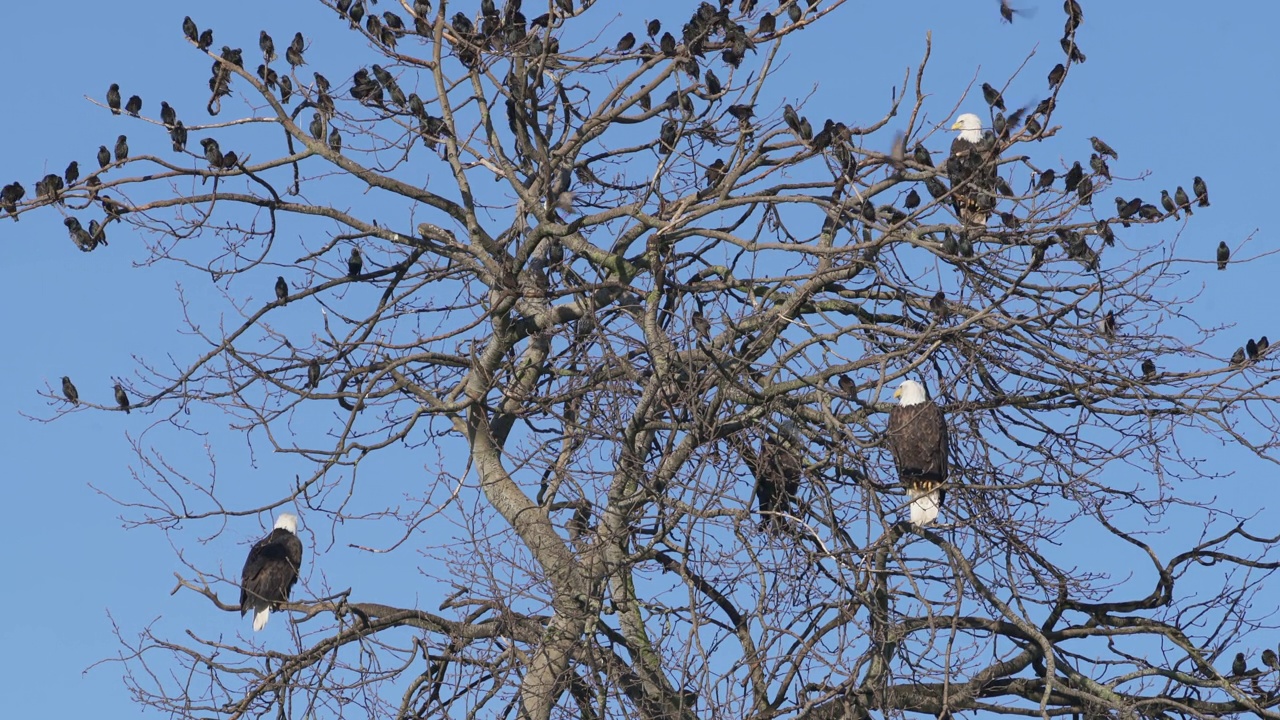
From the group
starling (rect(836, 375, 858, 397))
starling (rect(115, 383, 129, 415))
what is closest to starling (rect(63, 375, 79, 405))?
starling (rect(115, 383, 129, 415))

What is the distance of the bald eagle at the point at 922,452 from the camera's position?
834 cm

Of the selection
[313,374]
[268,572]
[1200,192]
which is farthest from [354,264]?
[1200,192]

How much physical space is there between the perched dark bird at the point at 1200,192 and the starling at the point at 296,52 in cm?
448

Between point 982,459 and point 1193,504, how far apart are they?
1.05 m

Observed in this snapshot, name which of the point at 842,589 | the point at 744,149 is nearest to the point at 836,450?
the point at 842,589

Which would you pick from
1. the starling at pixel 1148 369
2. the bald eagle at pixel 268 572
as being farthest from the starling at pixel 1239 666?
the bald eagle at pixel 268 572

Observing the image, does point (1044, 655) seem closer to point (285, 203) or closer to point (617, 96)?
point (617, 96)

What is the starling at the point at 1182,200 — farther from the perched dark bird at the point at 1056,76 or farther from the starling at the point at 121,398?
the starling at the point at 121,398

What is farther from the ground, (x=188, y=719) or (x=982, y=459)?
(x=982, y=459)

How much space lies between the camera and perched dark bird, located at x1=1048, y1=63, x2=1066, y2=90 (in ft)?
25.4

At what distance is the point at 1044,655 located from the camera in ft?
26.3

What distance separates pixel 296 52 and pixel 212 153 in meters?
0.78

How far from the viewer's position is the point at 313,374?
29.5ft

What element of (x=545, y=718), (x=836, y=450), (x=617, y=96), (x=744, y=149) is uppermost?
(x=617, y=96)
